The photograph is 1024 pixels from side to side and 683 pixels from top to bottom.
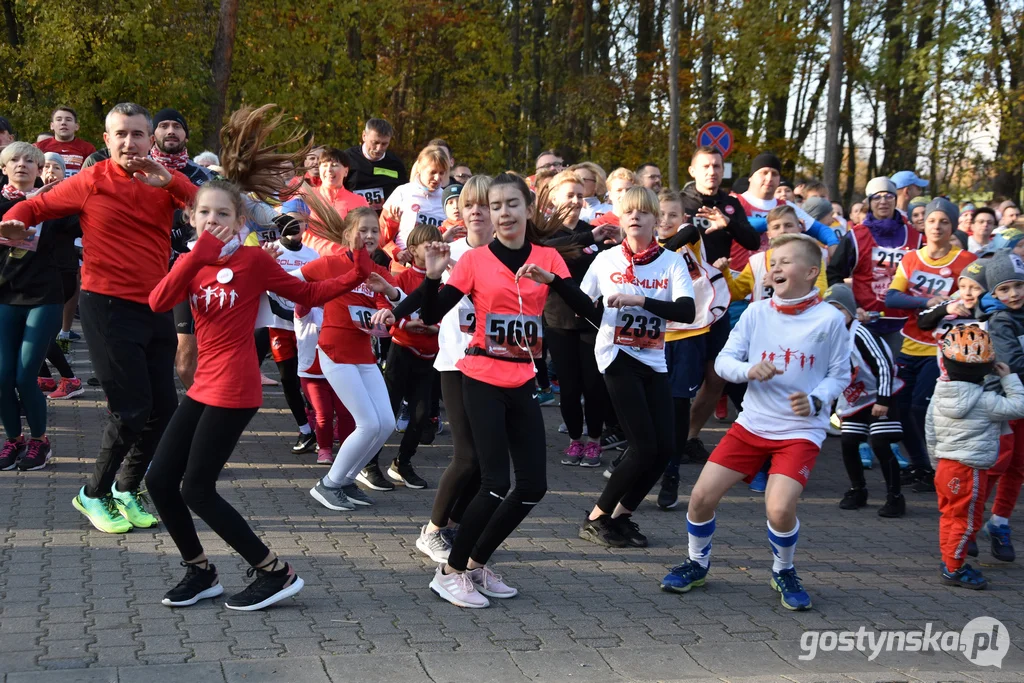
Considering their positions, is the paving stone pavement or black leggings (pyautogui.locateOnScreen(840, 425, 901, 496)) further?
black leggings (pyautogui.locateOnScreen(840, 425, 901, 496))

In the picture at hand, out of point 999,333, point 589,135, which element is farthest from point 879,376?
point 589,135

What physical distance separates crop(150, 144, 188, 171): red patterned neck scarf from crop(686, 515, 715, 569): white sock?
373 cm

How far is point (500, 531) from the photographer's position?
217 inches

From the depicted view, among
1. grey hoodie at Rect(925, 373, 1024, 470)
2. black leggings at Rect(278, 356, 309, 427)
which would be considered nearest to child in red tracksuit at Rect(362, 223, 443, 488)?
black leggings at Rect(278, 356, 309, 427)

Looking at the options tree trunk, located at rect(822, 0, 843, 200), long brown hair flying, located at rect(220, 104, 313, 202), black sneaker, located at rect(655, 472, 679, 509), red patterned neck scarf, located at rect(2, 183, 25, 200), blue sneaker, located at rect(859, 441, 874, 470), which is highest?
tree trunk, located at rect(822, 0, 843, 200)

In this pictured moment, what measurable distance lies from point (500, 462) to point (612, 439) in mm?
4450

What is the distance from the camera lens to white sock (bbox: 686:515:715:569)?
5891 millimetres

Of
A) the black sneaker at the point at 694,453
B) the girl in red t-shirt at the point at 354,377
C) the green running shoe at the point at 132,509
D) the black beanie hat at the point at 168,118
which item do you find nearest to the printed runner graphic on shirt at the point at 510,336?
the girl in red t-shirt at the point at 354,377

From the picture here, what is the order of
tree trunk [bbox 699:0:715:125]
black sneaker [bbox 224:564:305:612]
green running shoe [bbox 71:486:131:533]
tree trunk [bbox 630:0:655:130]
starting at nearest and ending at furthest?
1. black sneaker [bbox 224:564:305:612]
2. green running shoe [bbox 71:486:131:533]
3. tree trunk [bbox 699:0:715:125]
4. tree trunk [bbox 630:0:655:130]

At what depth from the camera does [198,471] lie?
16.7 feet

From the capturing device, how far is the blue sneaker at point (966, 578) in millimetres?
6227

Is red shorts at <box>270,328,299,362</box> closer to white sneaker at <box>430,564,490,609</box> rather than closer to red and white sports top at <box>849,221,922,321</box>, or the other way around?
white sneaker at <box>430,564,490,609</box>

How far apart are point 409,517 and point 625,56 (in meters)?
28.3

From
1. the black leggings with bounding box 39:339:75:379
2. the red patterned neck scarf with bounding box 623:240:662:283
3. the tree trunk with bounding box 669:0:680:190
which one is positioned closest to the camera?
the red patterned neck scarf with bounding box 623:240:662:283
